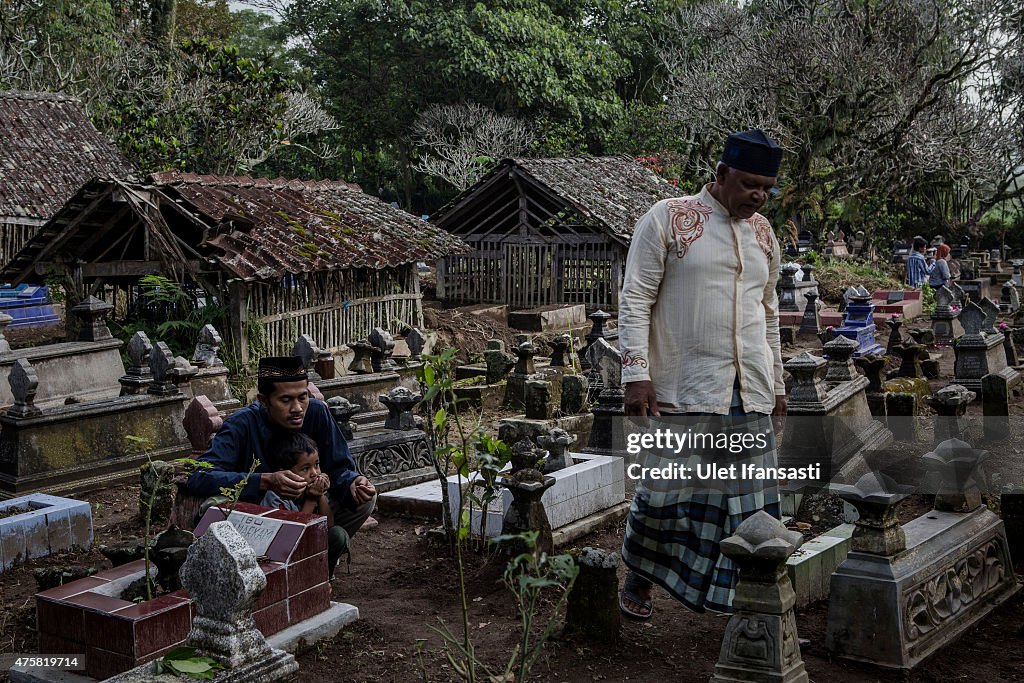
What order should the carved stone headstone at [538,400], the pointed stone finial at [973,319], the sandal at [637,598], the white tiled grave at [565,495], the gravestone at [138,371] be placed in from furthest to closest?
the pointed stone finial at [973,319], the carved stone headstone at [538,400], the gravestone at [138,371], the white tiled grave at [565,495], the sandal at [637,598]

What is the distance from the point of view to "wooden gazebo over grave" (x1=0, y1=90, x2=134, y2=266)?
18.0m

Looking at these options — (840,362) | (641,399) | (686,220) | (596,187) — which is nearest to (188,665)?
(641,399)

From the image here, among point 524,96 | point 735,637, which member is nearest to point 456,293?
point 524,96

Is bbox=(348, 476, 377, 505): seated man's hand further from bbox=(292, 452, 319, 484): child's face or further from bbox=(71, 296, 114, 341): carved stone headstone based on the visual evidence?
bbox=(71, 296, 114, 341): carved stone headstone

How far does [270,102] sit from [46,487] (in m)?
16.9

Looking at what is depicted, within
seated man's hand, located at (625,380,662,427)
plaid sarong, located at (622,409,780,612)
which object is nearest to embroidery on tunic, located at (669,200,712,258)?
seated man's hand, located at (625,380,662,427)

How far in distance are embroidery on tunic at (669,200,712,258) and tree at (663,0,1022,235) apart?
2267 cm

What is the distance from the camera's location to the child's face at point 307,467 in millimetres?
4625

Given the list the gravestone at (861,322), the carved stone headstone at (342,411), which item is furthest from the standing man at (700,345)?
the gravestone at (861,322)

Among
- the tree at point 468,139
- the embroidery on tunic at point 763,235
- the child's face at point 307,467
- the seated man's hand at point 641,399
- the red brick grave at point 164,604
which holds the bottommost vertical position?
the red brick grave at point 164,604

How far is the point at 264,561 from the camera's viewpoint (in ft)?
13.6

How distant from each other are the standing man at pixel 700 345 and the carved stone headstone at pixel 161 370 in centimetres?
540

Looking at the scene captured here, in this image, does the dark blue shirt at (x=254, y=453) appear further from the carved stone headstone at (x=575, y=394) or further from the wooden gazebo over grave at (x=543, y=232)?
the wooden gazebo over grave at (x=543, y=232)

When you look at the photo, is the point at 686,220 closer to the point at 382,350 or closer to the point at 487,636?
the point at 487,636
